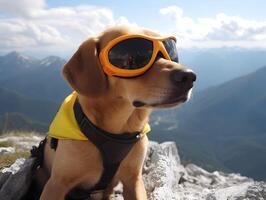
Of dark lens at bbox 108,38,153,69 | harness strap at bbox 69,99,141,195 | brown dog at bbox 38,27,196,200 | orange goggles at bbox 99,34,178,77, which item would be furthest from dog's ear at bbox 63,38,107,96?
harness strap at bbox 69,99,141,195

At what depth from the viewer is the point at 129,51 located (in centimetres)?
544

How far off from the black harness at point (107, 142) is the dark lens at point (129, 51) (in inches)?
40.4

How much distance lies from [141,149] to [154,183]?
3.39 meters

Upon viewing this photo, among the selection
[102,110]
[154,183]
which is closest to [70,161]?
[102,110]

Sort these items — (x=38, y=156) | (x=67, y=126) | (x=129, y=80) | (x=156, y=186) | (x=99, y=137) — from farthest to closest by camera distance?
1. (x=156, y=186)
2. (x=38, y=156)
3. (x=67, y=126)
4. (x=99, y=137)
5. (x=129, y=80)

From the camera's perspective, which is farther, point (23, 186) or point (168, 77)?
point (23, 186)

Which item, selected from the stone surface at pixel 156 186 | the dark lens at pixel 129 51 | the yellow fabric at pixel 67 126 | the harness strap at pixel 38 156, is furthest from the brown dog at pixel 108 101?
the stone surface at pixel 156 186

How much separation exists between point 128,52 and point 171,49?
2.28 feet

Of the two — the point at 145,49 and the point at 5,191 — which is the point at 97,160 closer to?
the point at 145,49

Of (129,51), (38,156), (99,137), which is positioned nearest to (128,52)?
(129,51)

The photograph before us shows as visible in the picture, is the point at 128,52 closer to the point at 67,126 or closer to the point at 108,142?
the point at 108,142

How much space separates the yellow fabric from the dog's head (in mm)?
813

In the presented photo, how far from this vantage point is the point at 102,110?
5590mm

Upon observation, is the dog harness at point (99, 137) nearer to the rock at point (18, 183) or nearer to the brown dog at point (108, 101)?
the brown dog at point (108, 101)
